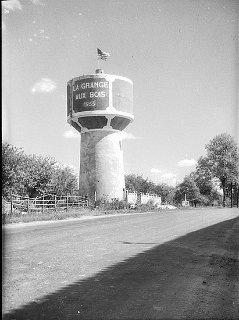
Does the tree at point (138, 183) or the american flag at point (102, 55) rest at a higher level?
the american flag at point (102, 55)

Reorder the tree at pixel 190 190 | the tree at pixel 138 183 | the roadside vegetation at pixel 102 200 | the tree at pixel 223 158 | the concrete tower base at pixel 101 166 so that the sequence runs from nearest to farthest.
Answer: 1. the roadside vegetation at pixel 102 200
2. the concrete tower base at pixel 101 166
3. the tree at pixel 223 158
4. the tree at pixel 190 190
5. the tree at pixel 138 183

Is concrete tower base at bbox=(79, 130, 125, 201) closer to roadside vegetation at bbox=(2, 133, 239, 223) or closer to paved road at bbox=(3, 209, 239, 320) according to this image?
roadside vegetation at bbox=(2, 133, 239, 223)

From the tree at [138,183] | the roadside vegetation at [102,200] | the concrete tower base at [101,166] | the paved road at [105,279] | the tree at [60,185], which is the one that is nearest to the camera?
the paved road at [105,279]

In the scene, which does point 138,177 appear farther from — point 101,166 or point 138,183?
point 101,166

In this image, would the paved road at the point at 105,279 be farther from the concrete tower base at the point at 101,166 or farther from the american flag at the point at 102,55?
the american flag at the point at 102,55

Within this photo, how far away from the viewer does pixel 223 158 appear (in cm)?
6969

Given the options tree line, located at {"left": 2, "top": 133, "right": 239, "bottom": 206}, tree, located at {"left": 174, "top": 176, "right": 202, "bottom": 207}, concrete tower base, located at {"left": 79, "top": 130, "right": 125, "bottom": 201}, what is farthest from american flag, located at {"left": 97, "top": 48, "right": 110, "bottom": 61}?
tree, located at {"left": 174, "top": 176, "right": 202, "bottom": 207}

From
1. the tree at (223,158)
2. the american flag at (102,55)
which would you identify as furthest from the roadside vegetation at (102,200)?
the american flag at (102,55)

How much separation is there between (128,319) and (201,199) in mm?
86985

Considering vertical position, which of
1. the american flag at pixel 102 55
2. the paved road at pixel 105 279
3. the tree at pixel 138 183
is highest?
A: the american flag at pixel 102 55

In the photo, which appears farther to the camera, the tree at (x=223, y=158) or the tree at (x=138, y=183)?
the tree at (x=138, y=183)

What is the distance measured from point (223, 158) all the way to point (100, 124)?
3449cm

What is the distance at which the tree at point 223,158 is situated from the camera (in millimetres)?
68375

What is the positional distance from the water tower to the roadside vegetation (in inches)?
112
